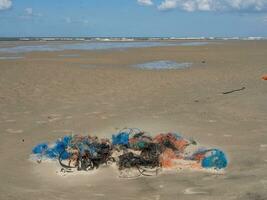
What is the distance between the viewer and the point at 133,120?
9.52 m

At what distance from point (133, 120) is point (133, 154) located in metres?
3.12

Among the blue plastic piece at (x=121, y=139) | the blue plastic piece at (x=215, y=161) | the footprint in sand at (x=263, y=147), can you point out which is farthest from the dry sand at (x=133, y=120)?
the blue plastic piece at (x=121, y=139)

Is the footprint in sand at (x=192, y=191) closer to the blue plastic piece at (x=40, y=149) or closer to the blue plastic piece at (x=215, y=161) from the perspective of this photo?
the blue plastic piece at (x=215, y=161)

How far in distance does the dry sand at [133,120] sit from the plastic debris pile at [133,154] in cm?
23

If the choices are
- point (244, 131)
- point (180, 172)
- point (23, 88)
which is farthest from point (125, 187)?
point (23, 88)

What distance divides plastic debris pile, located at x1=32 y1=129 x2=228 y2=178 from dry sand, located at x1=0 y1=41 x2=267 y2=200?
8.9 inches

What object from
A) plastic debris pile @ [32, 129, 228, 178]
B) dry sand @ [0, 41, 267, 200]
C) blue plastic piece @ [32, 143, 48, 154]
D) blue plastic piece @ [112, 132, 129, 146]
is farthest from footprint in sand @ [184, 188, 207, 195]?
blue plastic piece @ [32, 143, 48, 154]

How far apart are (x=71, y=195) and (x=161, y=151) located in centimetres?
171

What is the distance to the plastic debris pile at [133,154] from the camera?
6.14 m

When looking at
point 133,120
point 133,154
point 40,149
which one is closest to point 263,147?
A: point 133,154

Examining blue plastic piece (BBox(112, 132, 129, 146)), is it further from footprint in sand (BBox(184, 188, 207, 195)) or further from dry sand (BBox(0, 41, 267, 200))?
footprint in sand (BBox(184, 188, 207, 195))

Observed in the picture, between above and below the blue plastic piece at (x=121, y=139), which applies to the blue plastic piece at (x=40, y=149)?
below

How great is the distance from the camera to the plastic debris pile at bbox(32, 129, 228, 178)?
614 cm

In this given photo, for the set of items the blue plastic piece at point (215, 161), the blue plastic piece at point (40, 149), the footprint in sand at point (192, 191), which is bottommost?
the footprint in sand at point (192, 191)
